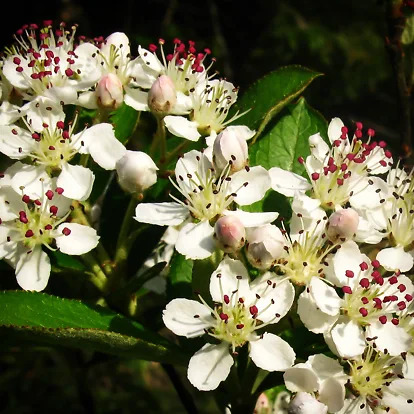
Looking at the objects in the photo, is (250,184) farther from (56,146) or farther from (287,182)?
(56,146)

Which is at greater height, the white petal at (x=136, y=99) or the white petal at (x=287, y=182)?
the white petal at (x=136, y=99)

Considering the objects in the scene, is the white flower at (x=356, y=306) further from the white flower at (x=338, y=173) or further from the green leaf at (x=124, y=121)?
the green leaf at (x=124, y=121)

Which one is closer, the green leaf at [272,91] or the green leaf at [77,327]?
the green leaf at [77,327]

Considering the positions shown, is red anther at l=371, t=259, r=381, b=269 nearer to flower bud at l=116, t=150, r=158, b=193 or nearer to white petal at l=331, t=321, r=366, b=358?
white petal at l=331, t=321, r=366, b=358

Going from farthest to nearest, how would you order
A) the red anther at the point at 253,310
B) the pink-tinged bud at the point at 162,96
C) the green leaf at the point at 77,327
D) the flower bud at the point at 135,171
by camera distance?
1. the pink-tinged bud at the point at 162,96
2. the flower bud at the point at 135,171
3. the red anther at the point at 253,310
4. the green leaf at the point at 77,327

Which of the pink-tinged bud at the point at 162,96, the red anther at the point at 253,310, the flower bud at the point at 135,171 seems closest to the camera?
the red anther at the point at 253,310

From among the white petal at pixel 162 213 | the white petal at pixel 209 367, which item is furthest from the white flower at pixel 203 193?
the white petal at pixel 209 367

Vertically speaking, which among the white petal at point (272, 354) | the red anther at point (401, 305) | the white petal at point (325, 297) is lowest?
the white petal at point (272, 354)
